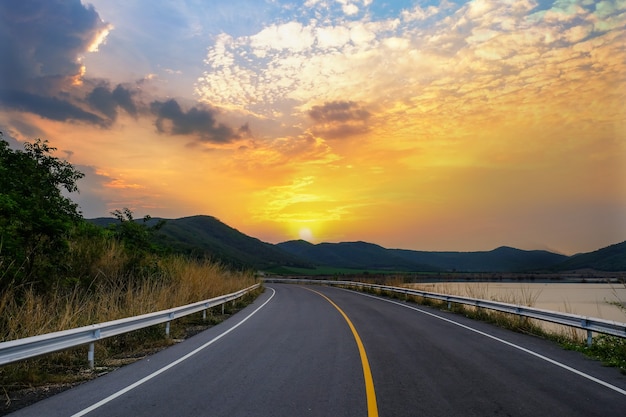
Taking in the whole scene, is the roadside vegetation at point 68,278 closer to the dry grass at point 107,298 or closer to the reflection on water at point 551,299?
the dry grass at point 107,298

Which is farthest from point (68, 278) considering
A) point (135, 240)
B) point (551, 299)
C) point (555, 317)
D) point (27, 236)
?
point (551, 299)

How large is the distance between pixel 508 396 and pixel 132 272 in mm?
15539

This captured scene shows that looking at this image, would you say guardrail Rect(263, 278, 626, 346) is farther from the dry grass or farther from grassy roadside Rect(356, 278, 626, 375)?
the dry grass

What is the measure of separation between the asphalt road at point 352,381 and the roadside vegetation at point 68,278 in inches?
51.3

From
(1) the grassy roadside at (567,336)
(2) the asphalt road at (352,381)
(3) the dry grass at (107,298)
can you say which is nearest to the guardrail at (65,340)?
(2) the asphalt road at (352,381)

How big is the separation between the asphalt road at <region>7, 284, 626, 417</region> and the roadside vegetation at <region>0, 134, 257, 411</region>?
1302 millimetres

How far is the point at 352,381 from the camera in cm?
752

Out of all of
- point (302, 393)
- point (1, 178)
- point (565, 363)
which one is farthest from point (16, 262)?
point (565, 363)

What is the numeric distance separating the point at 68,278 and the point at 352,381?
1088 centimetres

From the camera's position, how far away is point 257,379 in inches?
301

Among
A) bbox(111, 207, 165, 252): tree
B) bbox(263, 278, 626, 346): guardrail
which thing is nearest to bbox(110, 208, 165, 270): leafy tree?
bbox(111, 207, 165, 252): tree

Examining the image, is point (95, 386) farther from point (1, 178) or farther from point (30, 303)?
point (1, 178)

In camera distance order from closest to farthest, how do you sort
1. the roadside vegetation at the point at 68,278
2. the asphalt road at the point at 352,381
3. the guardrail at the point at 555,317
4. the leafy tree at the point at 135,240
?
the asphalt road at the point at 352,381 < the roadside vegetation at the point at 68,278 < the guardrail at the point at 555,317 < the leafy tree at the point at 135,240

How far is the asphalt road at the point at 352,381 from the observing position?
20.0 feet
